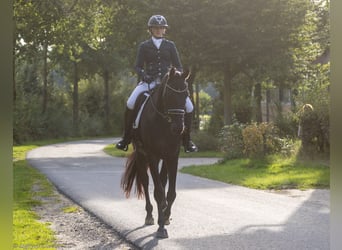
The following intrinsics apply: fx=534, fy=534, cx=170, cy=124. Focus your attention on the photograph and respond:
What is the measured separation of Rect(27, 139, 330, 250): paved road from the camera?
6047 millimetres

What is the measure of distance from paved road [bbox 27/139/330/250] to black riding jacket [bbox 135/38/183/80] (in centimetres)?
200

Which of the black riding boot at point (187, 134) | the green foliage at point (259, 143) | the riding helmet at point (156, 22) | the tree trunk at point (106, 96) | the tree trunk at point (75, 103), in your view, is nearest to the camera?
the riding helmet at point (156, 22)

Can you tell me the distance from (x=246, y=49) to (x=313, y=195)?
28.8ft

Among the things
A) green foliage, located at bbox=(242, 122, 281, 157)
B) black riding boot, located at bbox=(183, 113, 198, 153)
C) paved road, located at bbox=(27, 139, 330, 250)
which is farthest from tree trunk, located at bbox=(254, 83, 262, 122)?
black riding boot, located at bbox=(183, 113, 198, 153)

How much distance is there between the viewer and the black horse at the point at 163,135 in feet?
19.3

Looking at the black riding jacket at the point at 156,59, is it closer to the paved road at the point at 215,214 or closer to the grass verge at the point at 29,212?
the paved road at the point at 215,214

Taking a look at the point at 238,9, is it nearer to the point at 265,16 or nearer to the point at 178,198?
the point at 265,16

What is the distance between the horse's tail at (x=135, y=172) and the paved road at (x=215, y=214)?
50 centimetres

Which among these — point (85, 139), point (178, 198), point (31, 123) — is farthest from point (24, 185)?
point (85, 139)

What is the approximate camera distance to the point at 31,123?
12211 millimetres

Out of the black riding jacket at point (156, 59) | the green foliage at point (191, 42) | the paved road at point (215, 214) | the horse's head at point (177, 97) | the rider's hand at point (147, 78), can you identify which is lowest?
the paved road at point (215, 214)

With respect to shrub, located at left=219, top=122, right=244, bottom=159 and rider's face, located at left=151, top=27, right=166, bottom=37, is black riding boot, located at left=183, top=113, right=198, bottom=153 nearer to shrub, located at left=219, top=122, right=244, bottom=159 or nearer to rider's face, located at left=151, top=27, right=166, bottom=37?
rider's face, located at left=151, top=27, right=166, bottom=37

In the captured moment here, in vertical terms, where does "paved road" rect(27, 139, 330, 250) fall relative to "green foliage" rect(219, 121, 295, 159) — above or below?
below

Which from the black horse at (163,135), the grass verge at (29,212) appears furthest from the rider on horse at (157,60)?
the grass verge at (29,212)
